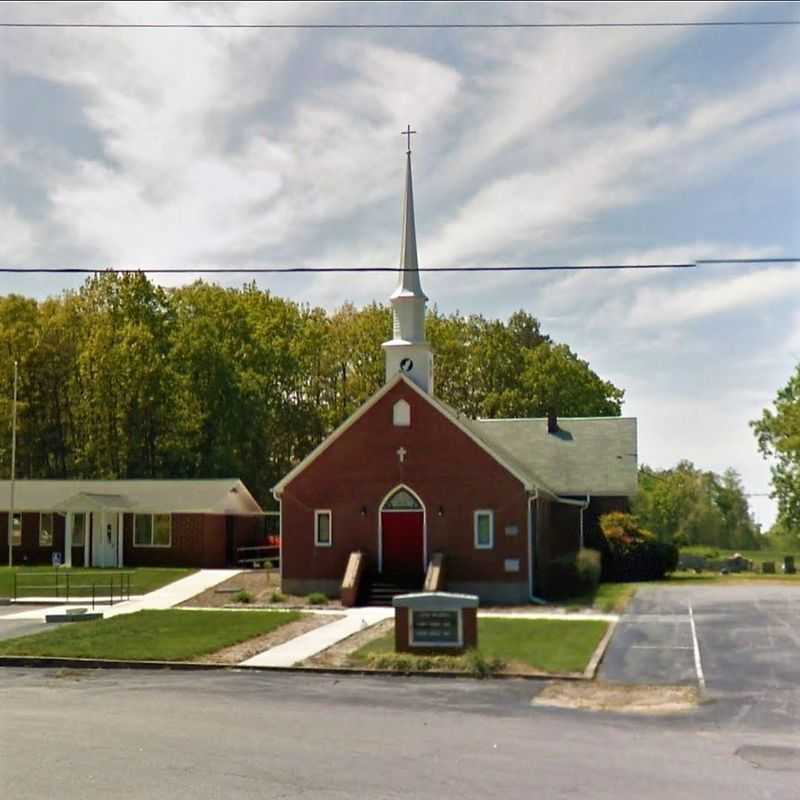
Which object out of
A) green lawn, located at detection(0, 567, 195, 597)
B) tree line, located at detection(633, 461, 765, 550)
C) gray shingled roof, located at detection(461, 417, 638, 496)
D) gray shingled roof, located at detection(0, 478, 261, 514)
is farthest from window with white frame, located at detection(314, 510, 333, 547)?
tree line, located at detection(633, 461, 765, 550)

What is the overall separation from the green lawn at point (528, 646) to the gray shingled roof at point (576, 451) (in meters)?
17.9

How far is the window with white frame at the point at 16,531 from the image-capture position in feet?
163

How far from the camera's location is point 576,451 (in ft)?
160

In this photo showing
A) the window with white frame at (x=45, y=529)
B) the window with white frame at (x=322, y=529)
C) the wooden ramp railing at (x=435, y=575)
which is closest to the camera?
the wooden ramp railing at (x=435, y=575)

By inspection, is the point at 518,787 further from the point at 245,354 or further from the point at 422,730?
the point at 245,354

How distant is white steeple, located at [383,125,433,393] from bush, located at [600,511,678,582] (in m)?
10.9

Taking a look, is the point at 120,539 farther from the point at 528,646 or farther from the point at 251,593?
the point at 528,646

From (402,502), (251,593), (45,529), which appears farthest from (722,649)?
(45,529)

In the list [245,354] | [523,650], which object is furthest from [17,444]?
[523,650]

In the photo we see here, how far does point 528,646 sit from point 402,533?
44.4 ft

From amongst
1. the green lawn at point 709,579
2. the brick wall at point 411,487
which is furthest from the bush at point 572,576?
the green lawn at point 709,579

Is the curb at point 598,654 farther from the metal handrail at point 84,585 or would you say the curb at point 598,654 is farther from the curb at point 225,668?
the metal handrail at point 84,585

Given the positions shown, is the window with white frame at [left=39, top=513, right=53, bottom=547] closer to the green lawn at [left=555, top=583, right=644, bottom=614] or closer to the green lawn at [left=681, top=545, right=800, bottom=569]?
the green lawn at [left=555, top=583, right=644, bottom=614]

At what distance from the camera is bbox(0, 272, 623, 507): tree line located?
65.3 metres
